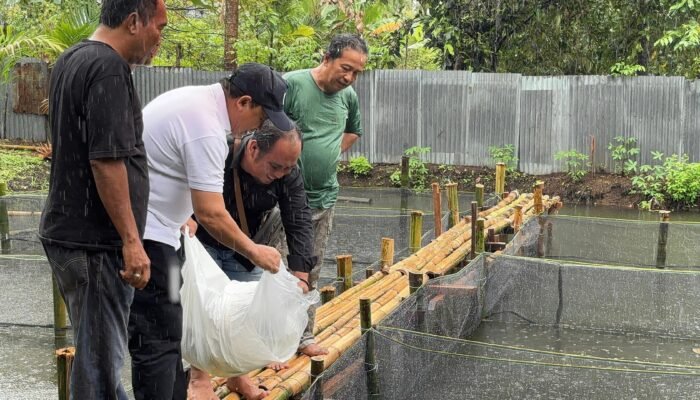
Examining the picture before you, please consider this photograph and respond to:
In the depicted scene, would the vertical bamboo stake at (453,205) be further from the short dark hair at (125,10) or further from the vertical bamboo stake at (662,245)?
the short dark hair at (125,10)

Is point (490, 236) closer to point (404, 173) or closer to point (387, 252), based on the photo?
point (387, 252)

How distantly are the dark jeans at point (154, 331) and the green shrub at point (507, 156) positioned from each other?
13.6m

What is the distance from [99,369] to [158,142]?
90 cm

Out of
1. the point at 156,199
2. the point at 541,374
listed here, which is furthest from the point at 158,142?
the point at 541,374

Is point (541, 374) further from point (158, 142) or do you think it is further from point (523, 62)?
point (523, 62)

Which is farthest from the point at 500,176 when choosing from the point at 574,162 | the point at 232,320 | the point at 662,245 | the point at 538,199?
the point at 232,320

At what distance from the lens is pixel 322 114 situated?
5.40 metres

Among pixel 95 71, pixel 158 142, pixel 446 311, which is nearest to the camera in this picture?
pixel 95 71

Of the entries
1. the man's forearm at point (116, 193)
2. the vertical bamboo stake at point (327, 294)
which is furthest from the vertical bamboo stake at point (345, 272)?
the man's forearm at point (116, 193)

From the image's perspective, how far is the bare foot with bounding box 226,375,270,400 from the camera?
4.25 meters

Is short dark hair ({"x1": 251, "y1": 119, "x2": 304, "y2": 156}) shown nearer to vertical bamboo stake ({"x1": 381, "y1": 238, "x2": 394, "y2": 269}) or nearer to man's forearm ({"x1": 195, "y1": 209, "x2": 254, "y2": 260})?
man's forearm ({"x1": 195, "y1": 209, "x2": 254, "y2": 260})

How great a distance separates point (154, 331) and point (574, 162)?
1363 centimetres

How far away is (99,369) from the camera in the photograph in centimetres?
324

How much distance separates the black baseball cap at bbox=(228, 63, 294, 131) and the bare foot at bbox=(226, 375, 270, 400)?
1226mm
